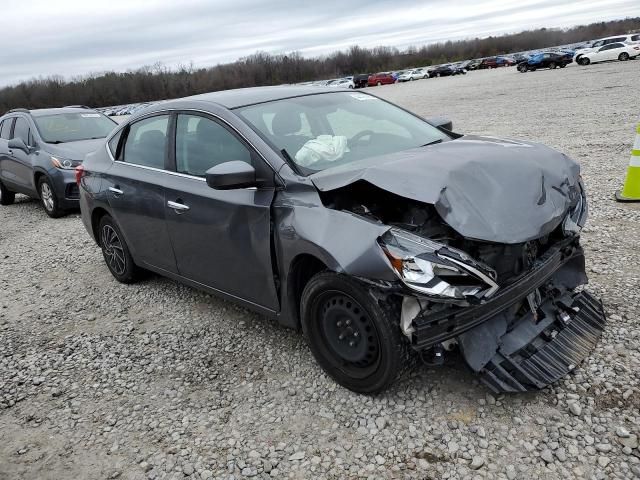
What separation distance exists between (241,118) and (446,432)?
2390 mm

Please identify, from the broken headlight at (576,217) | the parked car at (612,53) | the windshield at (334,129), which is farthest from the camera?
the parked car at (612,53)

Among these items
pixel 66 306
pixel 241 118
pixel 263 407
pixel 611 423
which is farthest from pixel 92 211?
pixel 611 423

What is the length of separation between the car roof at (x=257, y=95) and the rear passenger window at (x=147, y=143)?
39cm

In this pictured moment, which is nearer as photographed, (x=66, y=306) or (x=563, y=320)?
(x=563, y=320)

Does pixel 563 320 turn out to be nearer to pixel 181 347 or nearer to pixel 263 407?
pixel 263 407

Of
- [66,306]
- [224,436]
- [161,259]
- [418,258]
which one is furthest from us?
[66,306]

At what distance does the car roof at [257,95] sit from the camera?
391cm

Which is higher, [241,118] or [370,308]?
[241,118]

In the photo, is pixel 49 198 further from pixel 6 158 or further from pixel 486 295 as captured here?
pixel 486 295

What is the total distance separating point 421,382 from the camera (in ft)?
10.4

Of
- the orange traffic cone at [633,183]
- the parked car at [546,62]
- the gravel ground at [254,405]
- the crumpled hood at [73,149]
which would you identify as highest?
the parked car at [546,62]

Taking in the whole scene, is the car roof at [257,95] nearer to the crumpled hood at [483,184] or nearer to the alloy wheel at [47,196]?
the crumpled hood at [483,184]

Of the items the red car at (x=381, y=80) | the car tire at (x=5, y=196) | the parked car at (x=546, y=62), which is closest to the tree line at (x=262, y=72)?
the red car at (x=381, y=80)

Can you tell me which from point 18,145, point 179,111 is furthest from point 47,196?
point 179,111
